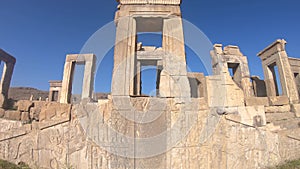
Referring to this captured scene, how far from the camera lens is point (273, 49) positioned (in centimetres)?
963

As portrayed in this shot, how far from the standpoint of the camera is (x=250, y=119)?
4.48m

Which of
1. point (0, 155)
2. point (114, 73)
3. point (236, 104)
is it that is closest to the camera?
point (0, 155)

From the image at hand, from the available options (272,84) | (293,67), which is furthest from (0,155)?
(293,67)

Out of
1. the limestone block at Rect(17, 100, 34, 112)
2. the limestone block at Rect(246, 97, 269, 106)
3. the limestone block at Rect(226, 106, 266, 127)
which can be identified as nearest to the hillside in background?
the limestone block at Rect(17, 100, 34, 112)

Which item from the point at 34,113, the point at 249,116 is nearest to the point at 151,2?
the point at 249,116

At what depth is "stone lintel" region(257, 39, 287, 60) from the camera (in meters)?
9.09

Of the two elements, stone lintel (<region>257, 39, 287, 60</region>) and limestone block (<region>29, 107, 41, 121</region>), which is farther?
stone lintel (<region>257, 39, 287, 60</region>)

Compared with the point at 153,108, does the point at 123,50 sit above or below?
above

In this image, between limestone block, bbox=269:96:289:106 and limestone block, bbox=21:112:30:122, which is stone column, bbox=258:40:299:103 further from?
limestone block, bbox=21:112:30:122

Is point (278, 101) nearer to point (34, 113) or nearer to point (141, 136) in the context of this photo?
point (141, 136)

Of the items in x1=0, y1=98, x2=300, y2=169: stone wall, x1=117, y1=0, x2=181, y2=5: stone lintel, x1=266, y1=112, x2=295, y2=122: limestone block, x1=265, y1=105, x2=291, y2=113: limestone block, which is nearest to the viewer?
x1=0, y1=98, x2=300, y2=169: stone wall

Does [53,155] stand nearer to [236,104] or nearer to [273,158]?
[236,104]

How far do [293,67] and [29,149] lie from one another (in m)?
13.6

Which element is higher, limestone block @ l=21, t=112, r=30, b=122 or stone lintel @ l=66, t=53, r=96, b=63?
stone lintel @ l=66, t=53, r=96, b=63
